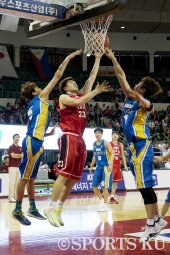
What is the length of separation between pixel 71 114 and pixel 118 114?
2038 cm

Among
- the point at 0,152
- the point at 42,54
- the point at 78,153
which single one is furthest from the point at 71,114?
the point at 42,54

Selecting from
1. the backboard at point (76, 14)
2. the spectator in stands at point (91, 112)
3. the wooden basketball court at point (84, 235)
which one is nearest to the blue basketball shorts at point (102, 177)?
the wooden basketball court at point (84, 235)

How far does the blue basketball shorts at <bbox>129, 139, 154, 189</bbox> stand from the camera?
17.5ft

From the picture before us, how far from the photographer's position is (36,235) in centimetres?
641

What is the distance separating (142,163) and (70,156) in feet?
3.37

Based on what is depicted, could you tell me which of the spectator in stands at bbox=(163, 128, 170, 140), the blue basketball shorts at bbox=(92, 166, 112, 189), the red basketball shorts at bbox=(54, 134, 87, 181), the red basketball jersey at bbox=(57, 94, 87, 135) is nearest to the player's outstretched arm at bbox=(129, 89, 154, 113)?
the red basketball jersey at bbox=(57, 94, 87, 135)

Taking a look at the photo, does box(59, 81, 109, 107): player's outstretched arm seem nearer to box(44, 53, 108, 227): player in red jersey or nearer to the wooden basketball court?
box(44, 53, 108, 227): player in red jersey

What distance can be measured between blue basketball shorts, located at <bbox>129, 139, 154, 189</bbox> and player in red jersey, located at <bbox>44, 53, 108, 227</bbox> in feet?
2.55

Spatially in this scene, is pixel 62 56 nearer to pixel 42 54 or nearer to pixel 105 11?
pixel 42 54

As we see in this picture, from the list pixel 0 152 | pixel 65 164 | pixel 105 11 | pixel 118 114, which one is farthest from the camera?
pixel 118 114

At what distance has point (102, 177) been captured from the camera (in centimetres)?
1038

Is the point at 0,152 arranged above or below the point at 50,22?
below

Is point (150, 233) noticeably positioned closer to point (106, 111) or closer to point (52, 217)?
point (52, 217)

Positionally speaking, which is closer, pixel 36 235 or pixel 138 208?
pixel 36 235
